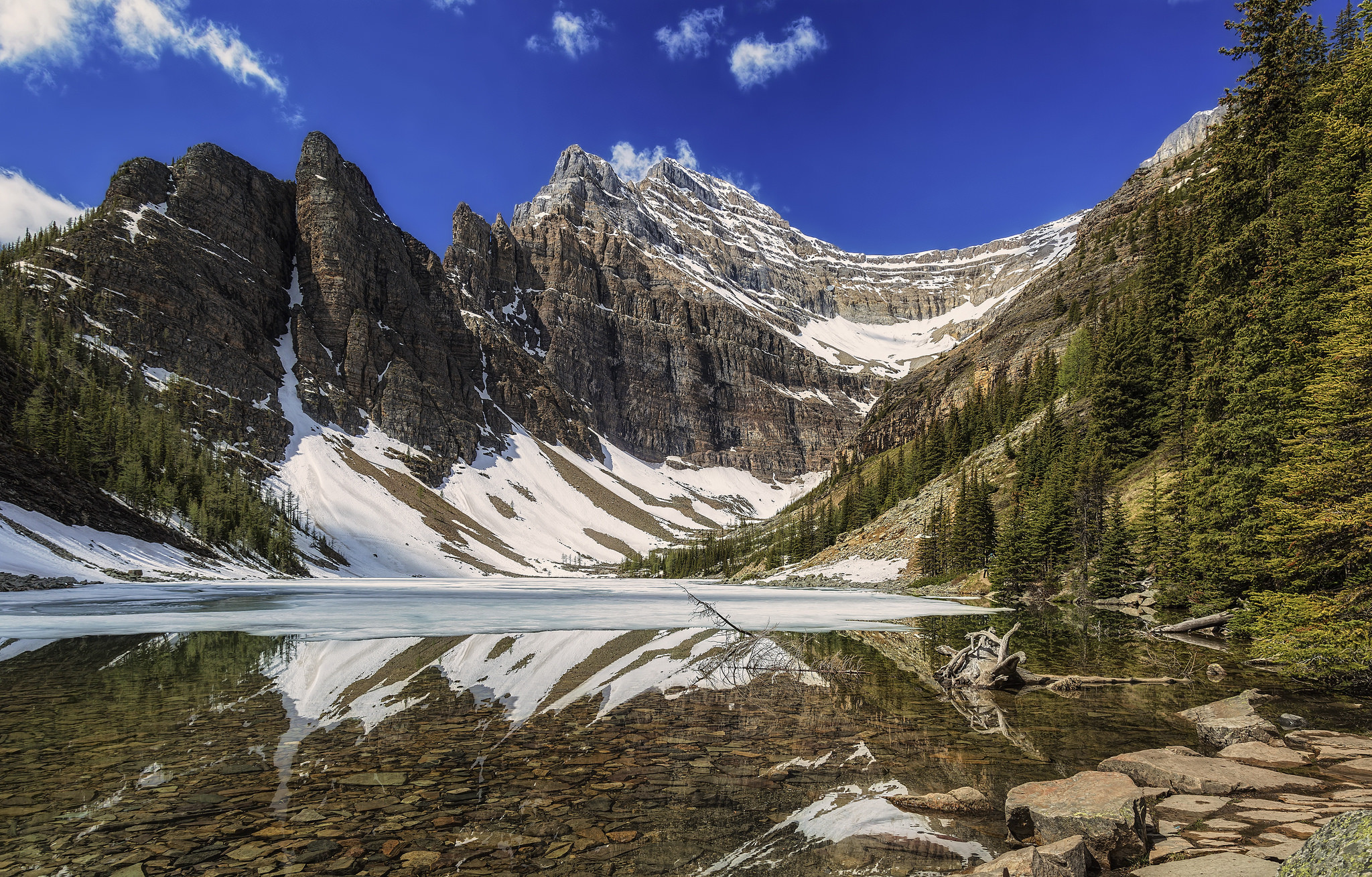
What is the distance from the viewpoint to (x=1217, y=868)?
5.64m

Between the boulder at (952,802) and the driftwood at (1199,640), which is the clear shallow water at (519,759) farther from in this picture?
the driftwood at (1199,640)

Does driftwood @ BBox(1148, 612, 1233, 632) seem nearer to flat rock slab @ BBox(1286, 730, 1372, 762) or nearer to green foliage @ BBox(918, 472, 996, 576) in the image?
flat rock slab @ BBox(1286, 730, 1372, 762)

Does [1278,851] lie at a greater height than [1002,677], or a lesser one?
greater

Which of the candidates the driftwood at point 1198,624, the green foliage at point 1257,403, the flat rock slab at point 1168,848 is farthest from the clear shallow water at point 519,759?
the driftwood at point 1198,624

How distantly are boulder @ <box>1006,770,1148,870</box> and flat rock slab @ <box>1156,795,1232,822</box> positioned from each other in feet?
1.15

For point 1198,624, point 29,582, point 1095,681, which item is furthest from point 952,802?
point 29,582

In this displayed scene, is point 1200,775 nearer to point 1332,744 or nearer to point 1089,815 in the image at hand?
point 1089,815

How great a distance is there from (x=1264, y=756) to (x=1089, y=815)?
227 inches

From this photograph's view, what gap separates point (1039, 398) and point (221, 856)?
98109 mm

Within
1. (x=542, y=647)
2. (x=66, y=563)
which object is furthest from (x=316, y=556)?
(x=542, y=647)

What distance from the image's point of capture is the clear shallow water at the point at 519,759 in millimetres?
6770

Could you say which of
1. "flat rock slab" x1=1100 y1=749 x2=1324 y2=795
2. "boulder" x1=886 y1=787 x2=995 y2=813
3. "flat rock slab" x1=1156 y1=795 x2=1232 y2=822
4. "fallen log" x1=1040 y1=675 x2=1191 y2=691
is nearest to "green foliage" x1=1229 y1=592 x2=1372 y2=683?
"fallen log" x1=1040 y1=675 x2=1191 y2=691

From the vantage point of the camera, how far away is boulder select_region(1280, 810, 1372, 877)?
409 cm

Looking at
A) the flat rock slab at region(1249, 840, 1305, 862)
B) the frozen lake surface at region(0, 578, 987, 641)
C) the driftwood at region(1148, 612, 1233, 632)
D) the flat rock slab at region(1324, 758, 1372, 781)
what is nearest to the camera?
the flat rock slab at region(1249, 840, 1305, 862)
